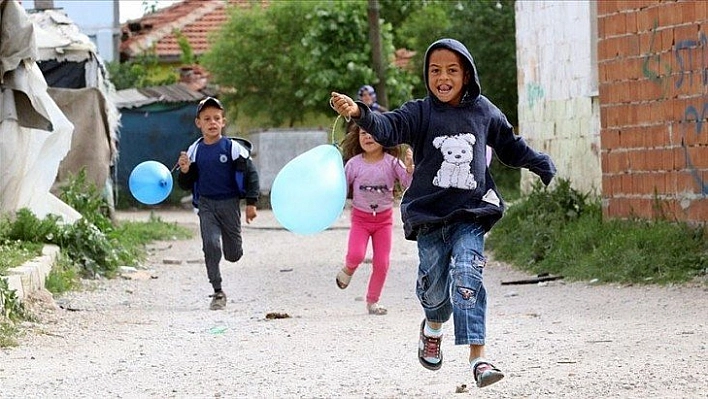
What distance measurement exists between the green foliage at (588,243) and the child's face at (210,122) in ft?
10.9

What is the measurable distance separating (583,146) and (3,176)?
621cm

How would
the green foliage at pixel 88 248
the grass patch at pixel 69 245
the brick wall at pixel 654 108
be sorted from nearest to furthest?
the grass patch at pixel 69 245
the brick wall at pixel 654 108
the green foliage at pixel 88 248

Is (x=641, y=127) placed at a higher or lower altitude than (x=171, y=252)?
higher

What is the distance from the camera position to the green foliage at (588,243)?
11961 mm

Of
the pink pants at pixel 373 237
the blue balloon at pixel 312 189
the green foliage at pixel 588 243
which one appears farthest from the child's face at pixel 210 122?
the blue balloon at pixel 312 189

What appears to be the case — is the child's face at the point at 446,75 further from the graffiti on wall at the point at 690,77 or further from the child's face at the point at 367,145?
the graffiti on wall at the point at 690,77

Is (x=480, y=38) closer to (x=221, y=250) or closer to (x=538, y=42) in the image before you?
(x=538, y=42)

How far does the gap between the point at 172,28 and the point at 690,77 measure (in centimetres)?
3043

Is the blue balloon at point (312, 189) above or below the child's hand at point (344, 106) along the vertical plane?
below

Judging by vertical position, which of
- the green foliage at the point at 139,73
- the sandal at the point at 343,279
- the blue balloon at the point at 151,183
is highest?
the green foliage at the point at 139,73

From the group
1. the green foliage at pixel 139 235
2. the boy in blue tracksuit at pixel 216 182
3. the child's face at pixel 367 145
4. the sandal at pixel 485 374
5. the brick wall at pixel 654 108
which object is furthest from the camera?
the green foliage at pixel 139 235

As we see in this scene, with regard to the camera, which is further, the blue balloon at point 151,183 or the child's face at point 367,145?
the blue balloon at point 151,183

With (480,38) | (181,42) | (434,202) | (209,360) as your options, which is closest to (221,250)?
(209,360)

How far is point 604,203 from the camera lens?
1391 centimetres
